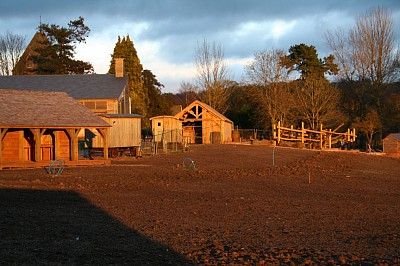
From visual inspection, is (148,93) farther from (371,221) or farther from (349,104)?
(371,221)

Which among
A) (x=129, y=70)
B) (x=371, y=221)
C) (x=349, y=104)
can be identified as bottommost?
(x=371, y=221)

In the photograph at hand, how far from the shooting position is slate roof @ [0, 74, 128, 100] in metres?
49.7

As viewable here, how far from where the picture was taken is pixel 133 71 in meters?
68.6

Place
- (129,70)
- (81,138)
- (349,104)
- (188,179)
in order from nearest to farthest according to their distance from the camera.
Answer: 1. (188,179)
2. (81,138)
3. (349,104)
4. (129,70)

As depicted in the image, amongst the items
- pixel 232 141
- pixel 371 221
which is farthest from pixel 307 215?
pixel 232 141

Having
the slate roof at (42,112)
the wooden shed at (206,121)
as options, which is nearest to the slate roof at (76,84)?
the wooden shed at (206,121)

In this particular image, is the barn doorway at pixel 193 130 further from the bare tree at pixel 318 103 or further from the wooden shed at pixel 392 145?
the wooden shed at pixel 392 145

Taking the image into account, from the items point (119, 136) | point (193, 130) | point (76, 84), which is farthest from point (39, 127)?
point (193, 130)

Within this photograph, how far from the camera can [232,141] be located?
57719mm

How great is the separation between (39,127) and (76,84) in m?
25.8

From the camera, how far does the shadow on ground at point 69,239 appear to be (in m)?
Result: 8.11

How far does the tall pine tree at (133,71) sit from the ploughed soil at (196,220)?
44.8 m

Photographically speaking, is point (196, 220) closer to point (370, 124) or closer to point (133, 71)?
point (370, 124)

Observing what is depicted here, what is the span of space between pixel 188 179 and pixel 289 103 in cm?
4143
